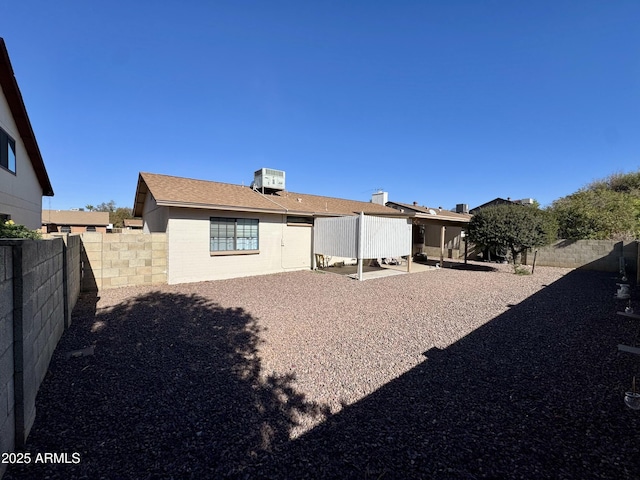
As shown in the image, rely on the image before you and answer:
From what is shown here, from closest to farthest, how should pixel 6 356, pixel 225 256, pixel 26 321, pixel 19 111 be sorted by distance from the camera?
1. pixel 6 356
2. pixel 26 321
3. pixel 19 111
4. pixel 225 256

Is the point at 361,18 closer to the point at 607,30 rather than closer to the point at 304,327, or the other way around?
the point at 607,30

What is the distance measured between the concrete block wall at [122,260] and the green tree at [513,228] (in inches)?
529

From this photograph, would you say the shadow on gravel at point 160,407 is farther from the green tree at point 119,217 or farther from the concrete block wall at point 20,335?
the green tree at point 119,217

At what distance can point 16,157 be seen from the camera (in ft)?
31.1

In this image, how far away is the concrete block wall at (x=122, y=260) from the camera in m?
8.31

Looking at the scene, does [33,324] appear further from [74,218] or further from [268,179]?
[74,218]

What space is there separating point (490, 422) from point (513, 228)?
481 inches

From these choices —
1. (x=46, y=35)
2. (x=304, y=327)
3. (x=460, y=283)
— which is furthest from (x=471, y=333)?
(x=46, y=35)

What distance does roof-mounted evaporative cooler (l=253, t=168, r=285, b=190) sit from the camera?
1413 cm

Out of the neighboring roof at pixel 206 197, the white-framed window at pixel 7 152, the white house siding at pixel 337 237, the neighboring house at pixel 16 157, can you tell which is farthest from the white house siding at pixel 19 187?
the white house siding at pixel 337 237

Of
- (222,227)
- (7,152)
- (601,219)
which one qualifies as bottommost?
(222,227)

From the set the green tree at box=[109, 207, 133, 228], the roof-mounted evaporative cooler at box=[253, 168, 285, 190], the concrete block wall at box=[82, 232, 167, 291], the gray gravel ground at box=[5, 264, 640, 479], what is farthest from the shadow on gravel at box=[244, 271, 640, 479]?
the green tree at box=[109, 207, 133, 228]

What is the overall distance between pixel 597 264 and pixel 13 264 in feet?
65.0

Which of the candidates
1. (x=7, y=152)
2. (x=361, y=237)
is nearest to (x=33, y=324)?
(x=361, y=237)
